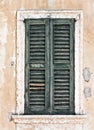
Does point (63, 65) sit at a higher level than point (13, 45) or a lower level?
lower

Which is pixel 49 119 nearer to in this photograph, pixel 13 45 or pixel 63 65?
pixel 63 65

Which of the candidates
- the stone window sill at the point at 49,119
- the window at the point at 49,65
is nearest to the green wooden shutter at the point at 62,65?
the window at the point at 49,65

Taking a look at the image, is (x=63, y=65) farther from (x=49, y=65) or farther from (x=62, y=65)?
(x=49, y=65)

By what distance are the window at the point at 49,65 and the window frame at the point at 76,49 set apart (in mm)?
51

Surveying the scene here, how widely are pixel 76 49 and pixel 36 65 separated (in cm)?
53

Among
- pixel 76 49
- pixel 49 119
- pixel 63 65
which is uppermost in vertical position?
pixel 76 49

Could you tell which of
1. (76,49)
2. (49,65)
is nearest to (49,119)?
(49,65)

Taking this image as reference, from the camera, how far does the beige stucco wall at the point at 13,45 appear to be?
6.07 m

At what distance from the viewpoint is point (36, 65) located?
610 cm

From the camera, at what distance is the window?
239 inches

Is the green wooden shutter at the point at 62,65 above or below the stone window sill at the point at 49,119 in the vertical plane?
above

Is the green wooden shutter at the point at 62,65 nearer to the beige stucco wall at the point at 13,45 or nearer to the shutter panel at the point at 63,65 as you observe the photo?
the shutter panel at the point at 63,65

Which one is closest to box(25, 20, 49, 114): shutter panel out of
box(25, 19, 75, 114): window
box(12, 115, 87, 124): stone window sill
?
box(25, 19, 75, 114): window

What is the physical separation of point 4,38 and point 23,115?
982mm
